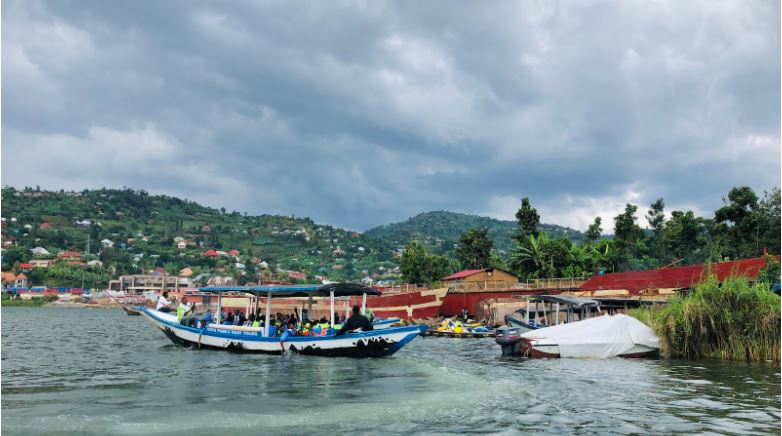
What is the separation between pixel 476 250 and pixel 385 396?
7388cm

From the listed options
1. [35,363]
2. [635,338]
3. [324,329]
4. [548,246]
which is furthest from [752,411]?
[548,246]

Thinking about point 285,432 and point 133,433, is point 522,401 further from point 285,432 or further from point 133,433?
point 133,433

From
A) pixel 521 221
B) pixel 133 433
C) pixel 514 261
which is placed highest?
pixel 521 221

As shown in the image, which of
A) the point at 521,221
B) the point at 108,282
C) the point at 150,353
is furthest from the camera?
the point at 108,282

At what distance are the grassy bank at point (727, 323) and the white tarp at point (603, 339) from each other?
1.08 meters

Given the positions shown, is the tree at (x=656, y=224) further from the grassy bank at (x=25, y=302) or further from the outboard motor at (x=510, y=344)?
the grassy bank at (x=25, y=302)

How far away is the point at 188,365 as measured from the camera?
74.8ft

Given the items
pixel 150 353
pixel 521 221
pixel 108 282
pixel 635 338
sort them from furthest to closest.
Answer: pixel 108 282 < pixel 521 221 < pixel 150 353 < pixel 635 338

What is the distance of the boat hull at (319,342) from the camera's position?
80.8 feet

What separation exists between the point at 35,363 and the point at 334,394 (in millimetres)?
15536

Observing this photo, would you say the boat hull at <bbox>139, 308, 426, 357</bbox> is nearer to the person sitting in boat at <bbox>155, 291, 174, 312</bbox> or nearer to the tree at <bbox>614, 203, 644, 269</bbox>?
the person sitting in boat at <bbox>155, 291, 174, 312</bbox>

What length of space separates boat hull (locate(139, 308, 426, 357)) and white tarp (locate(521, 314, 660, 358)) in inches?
236

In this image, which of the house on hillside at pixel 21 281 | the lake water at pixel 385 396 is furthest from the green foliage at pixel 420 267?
the house on hillside at pixel 21 281

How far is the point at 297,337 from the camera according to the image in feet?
84.8
